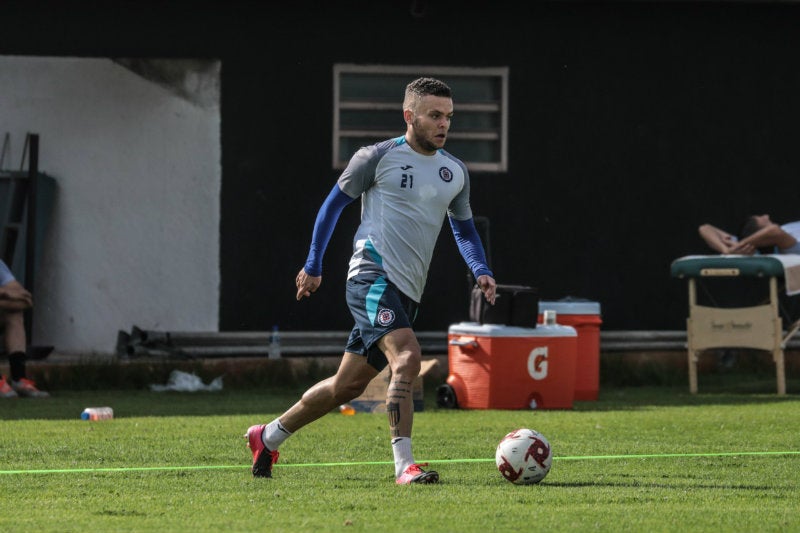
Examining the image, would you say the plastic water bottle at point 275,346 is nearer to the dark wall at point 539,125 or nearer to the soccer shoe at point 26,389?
the dark wall at point 539,125

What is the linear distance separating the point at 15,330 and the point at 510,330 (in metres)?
4.52

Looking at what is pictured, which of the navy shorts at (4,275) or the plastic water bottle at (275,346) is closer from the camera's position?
the navy shorts at (4,275)

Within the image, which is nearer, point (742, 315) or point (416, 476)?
point (416, 476)

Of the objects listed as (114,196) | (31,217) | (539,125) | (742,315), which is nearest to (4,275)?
(31,217)

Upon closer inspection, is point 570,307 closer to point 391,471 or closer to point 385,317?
point 391,471

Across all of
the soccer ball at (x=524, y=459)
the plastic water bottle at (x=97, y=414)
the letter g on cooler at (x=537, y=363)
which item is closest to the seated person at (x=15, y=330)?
the plastic water bottle at (x=97, y=414)

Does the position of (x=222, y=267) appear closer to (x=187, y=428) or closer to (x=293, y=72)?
(x=293, y=72)

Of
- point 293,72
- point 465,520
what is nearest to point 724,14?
point 293,72

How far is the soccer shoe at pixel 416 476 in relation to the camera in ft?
25.4

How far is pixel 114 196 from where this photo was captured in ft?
51.1

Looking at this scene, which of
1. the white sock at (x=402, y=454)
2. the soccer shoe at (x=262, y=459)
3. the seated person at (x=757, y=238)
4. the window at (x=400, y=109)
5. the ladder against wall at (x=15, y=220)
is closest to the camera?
the white sock at (x=402, y=454)

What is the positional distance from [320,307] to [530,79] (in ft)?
10.6

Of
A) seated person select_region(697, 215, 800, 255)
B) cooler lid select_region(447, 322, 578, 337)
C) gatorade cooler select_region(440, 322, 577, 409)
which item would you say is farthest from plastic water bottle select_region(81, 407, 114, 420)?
seated person select_region(697, 215, 800, 255)

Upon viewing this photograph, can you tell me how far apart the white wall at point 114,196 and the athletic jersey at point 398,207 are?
24.9 ft
